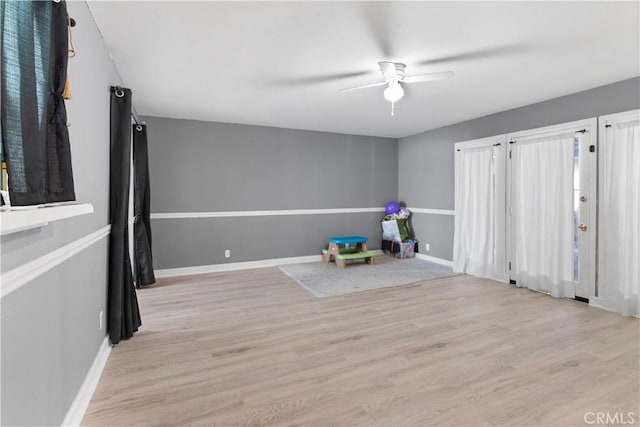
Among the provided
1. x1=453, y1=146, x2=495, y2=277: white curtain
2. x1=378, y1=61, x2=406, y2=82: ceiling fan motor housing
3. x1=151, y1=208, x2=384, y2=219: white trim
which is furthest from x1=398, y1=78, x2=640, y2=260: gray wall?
x1=378, y1=61, x2=406, y2=82: ceiling fan motor housing

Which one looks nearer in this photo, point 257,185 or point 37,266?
point 37,266

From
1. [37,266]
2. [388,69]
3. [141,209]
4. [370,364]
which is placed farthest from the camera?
[141,209]

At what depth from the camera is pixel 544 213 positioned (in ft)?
12.8

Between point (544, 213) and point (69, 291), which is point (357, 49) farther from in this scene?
point (544, 213)

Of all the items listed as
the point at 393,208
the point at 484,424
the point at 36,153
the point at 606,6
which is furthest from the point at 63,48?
the point at 393,208

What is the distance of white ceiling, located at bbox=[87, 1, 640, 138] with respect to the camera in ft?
6.79

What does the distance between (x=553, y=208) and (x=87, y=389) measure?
4865 millimetres

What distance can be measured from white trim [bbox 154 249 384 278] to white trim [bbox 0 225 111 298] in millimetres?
3061

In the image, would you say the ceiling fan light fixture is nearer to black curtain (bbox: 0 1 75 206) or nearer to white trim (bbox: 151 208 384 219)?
black curtain (bbox: 0 1 75 206)

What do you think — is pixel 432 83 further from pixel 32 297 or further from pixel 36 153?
pixel 32 297

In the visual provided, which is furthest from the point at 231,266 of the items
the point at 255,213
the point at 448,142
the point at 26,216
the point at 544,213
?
the point at 544,213

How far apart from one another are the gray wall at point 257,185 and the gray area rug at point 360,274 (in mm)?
684

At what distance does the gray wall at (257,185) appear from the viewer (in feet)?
15.8

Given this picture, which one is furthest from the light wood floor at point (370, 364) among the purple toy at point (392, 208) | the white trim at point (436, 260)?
the purple toy at point (392, 208)
